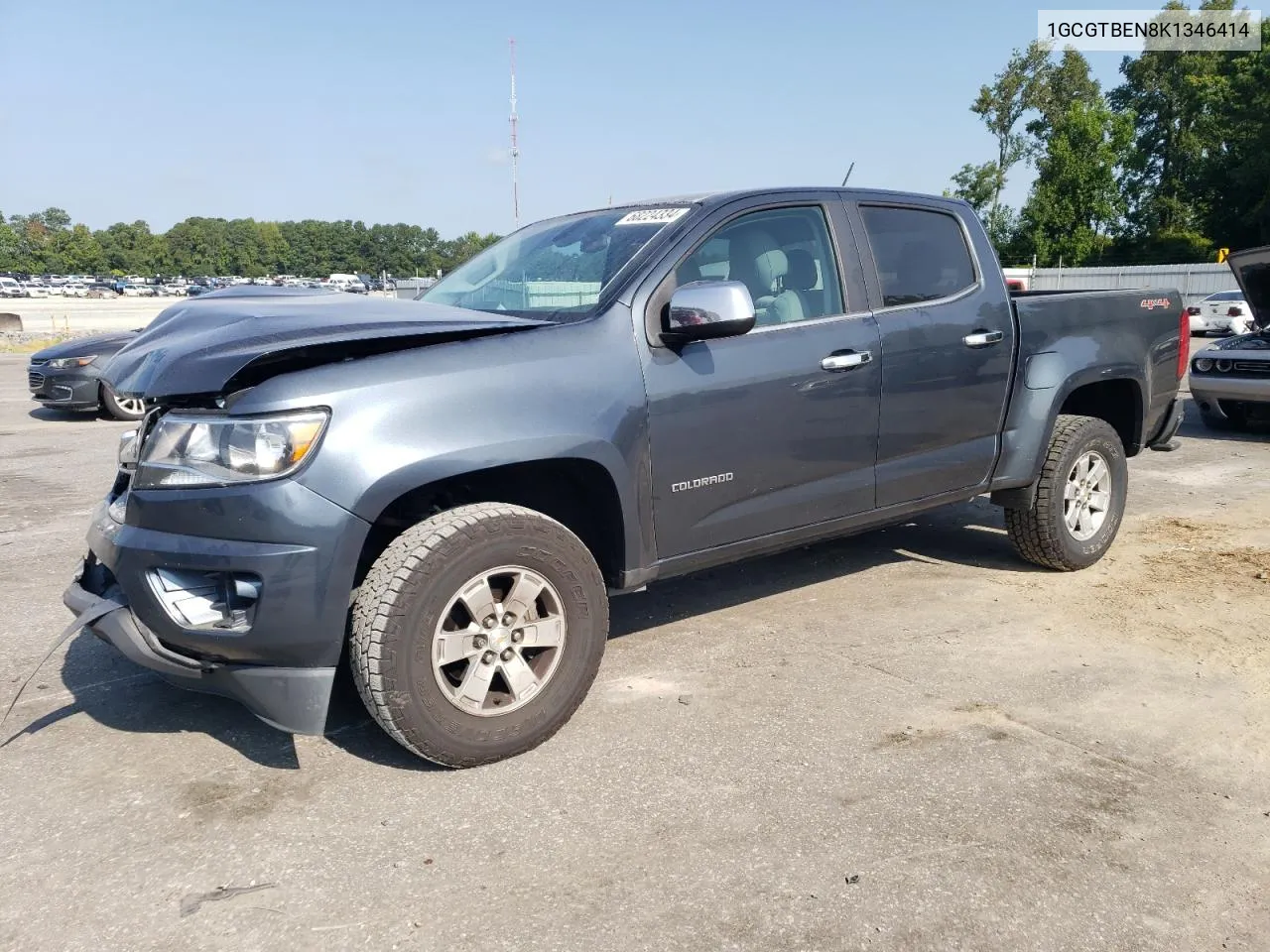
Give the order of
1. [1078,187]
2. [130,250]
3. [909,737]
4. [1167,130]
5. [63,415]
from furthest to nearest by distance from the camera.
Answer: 1. [130,250]
2. [1167,130]
3. [1078,187]
4. [63,415]
5. [909,737]

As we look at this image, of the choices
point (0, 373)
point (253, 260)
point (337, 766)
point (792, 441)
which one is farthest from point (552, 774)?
point (253, 260)

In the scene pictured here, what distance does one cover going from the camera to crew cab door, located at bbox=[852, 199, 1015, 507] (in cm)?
411

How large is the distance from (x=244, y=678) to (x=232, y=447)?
2.12 ft

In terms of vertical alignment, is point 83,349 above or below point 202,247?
below

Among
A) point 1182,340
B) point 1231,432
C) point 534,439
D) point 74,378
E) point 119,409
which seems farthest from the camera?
point 119,409

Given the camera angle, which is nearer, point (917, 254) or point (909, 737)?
point (909, 737)

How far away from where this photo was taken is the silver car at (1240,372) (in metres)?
9.09

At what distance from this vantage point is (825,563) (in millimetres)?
5324

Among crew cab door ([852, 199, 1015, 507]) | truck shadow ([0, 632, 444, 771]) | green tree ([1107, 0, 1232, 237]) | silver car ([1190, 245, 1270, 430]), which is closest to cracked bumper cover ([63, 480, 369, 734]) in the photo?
truck shadow ([0, 632, 444, 771])

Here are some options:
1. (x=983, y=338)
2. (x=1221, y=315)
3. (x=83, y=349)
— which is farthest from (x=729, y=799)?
(x=1221, y=315)

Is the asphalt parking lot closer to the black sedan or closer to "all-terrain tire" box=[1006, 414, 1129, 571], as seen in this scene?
"all-terrain tire" box=[1006, 414, 1129, 571]

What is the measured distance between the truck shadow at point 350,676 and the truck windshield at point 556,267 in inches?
57.8

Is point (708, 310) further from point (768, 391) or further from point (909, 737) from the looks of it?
point (909, 737)

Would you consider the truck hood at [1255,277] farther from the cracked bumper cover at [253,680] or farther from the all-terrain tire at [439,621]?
the cracked bumper cover at [253,680]
